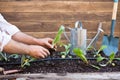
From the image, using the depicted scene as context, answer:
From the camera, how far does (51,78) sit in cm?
172

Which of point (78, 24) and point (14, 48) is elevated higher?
point (78, 24)

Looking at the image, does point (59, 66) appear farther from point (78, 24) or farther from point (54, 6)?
point (54, 6)

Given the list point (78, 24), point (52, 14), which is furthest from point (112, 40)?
point (52, 14)

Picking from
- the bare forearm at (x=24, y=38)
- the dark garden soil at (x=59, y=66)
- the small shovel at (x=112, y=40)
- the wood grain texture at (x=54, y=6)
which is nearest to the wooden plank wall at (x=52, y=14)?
the wood grain texture at (x=54, y=6)

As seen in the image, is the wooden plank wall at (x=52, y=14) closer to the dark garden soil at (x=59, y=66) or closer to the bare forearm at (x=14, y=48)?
the dark garden soil at (x=59, y=66)

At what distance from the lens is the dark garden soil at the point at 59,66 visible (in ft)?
6.19

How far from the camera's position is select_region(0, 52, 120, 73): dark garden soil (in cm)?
189

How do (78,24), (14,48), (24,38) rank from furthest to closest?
1. (78,24)
2. (24,38)
3. (14,48)

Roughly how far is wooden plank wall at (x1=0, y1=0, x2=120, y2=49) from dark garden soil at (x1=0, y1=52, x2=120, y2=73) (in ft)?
1.59

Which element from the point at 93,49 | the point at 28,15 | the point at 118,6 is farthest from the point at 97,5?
the point at 28,15

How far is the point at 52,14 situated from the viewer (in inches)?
101

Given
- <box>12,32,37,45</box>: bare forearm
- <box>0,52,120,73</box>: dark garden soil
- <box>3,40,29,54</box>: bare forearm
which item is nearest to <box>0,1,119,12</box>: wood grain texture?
<box>0,52,120,73</box>: dark garden soil

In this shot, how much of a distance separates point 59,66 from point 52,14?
2.30 feet

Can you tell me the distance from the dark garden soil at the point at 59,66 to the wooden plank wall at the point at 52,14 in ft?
1.59
